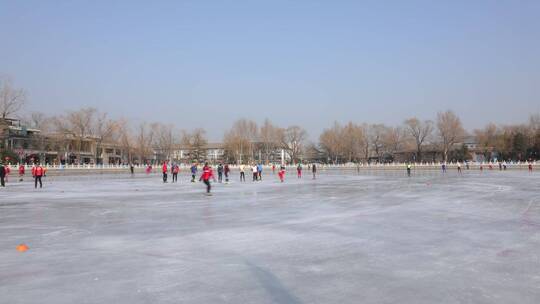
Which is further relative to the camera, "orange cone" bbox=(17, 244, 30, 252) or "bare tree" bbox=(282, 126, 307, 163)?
"bare tree" bbox=(282, 126, 307, 163)

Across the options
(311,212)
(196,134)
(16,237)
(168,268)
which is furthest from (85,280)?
(196,134)

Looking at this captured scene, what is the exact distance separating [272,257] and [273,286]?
1497 mm

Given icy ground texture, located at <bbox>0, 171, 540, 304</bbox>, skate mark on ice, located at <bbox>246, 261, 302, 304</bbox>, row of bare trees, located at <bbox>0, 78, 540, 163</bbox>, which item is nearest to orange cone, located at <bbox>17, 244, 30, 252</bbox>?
icy ground texture, located at <bbox>0, 171, 540, 304</bbox>

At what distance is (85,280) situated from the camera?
5133 mm

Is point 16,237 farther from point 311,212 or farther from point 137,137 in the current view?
point 137,137

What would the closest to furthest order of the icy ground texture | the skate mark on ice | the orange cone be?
the skate mark on ice
the icy ground texture
the orange cone

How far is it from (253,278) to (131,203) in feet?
34.5

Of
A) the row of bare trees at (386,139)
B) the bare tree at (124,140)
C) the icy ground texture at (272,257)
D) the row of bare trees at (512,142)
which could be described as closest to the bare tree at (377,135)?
the row of bare trees at (386,139)

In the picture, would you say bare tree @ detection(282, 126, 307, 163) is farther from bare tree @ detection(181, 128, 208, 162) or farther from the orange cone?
the orange cone

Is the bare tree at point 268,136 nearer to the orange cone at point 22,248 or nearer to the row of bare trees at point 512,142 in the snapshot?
the row of bare trees at point 512,142

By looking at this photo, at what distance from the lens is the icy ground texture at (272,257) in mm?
4621

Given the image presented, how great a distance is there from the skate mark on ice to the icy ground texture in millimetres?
12

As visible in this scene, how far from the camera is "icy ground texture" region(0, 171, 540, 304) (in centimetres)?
462

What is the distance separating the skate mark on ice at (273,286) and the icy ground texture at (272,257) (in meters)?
0.01
